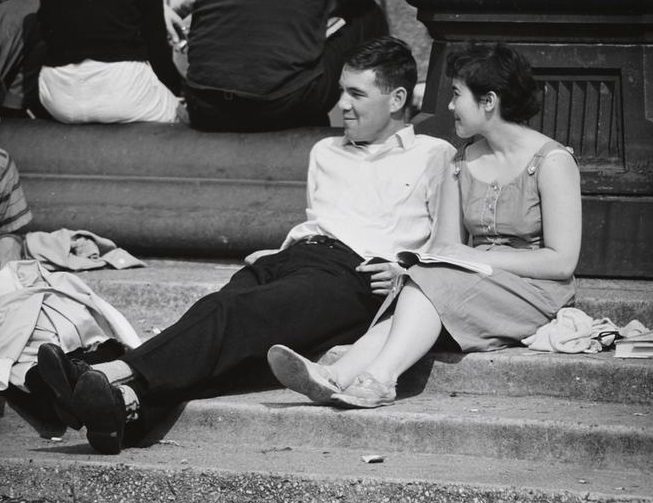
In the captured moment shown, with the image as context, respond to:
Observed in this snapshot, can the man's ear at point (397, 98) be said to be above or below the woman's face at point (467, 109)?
below

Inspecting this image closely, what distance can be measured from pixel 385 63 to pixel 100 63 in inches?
72.0

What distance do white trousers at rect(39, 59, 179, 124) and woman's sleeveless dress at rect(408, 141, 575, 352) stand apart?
6.75 ft

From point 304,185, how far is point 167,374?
199 centimetres

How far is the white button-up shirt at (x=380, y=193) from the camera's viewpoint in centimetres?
536

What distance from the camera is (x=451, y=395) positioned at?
16.1ft

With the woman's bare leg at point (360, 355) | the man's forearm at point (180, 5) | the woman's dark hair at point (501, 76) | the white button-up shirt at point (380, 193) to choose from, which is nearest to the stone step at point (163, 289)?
the white button-up shirt at point (380, 193)

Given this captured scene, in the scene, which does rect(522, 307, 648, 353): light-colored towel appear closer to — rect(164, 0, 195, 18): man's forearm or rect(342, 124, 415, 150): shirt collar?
rect(342, 124, 415, 150): shirt collar

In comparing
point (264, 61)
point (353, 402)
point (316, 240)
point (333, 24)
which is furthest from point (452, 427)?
point (333, 24)

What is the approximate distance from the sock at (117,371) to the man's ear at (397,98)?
1.59 m

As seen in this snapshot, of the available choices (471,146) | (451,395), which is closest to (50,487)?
(451,395)

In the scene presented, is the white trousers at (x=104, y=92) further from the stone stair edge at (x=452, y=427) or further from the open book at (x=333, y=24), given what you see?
the stone stair edge at (x=452, y=427)

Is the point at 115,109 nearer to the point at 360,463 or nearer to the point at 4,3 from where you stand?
the point at 4,3

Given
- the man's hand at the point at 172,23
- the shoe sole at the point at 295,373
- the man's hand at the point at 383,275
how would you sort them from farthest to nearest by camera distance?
the man's hand at the point at 172,23, the man's hand at the point at 383,275, the shoe sole at the point at 295,373

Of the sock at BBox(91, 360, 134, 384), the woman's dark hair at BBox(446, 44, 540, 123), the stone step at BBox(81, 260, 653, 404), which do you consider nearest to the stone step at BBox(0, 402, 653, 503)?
the stone step at BBox(81, 260, 653, 404)
